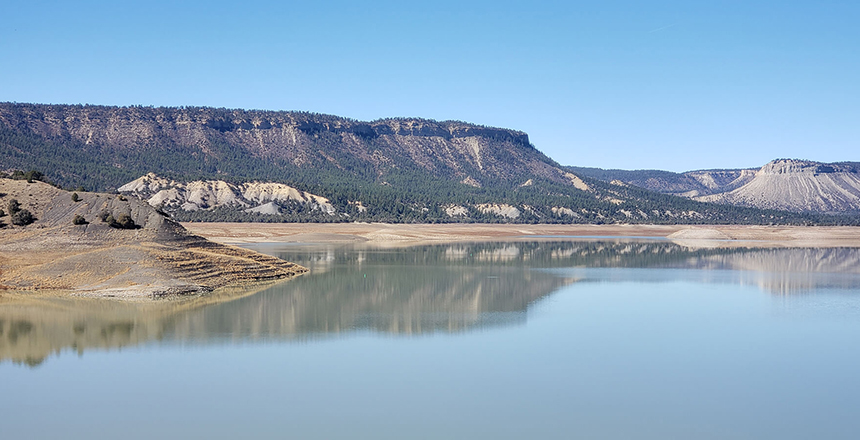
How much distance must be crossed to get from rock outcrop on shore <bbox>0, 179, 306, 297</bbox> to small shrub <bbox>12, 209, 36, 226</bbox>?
279 millimetres

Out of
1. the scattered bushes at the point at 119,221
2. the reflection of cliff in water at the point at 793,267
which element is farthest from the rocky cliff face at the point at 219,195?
the scattered bushes at the point at 119,221

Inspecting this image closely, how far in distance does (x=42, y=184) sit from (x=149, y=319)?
23158 millimetres

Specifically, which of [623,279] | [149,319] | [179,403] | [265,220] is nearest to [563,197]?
[265,220]

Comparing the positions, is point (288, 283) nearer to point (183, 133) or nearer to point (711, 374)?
point (711, 374)

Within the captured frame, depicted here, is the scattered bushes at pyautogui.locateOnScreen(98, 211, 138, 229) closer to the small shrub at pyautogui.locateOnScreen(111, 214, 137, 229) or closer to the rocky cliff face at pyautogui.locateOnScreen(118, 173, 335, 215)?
the small shrub at pyautogui.locateOnScreen(111, 214, 137, 229)

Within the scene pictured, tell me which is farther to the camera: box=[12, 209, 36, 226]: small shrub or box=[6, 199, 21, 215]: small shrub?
box=[6, 199, 21, 215]: small shrub

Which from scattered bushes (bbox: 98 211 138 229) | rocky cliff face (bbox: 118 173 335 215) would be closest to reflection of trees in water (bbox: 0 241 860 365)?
scattered bushes (bbox: 98 211 138 229)

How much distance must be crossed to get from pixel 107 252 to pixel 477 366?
2609 cm

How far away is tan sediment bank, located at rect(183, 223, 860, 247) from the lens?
97.2m

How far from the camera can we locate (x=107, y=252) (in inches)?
1663

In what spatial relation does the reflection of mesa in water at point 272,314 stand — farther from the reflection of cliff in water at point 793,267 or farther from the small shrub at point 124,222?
the reflection of cliff in water at point 793,267

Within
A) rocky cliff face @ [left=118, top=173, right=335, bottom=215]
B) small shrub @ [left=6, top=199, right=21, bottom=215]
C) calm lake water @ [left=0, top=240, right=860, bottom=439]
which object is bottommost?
calm lake water @ [left=0, top=240, right=860, bottom=439]

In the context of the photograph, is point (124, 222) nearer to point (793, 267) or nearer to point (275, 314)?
point (275, 314)

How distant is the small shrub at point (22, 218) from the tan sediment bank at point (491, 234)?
3678 centimetres
